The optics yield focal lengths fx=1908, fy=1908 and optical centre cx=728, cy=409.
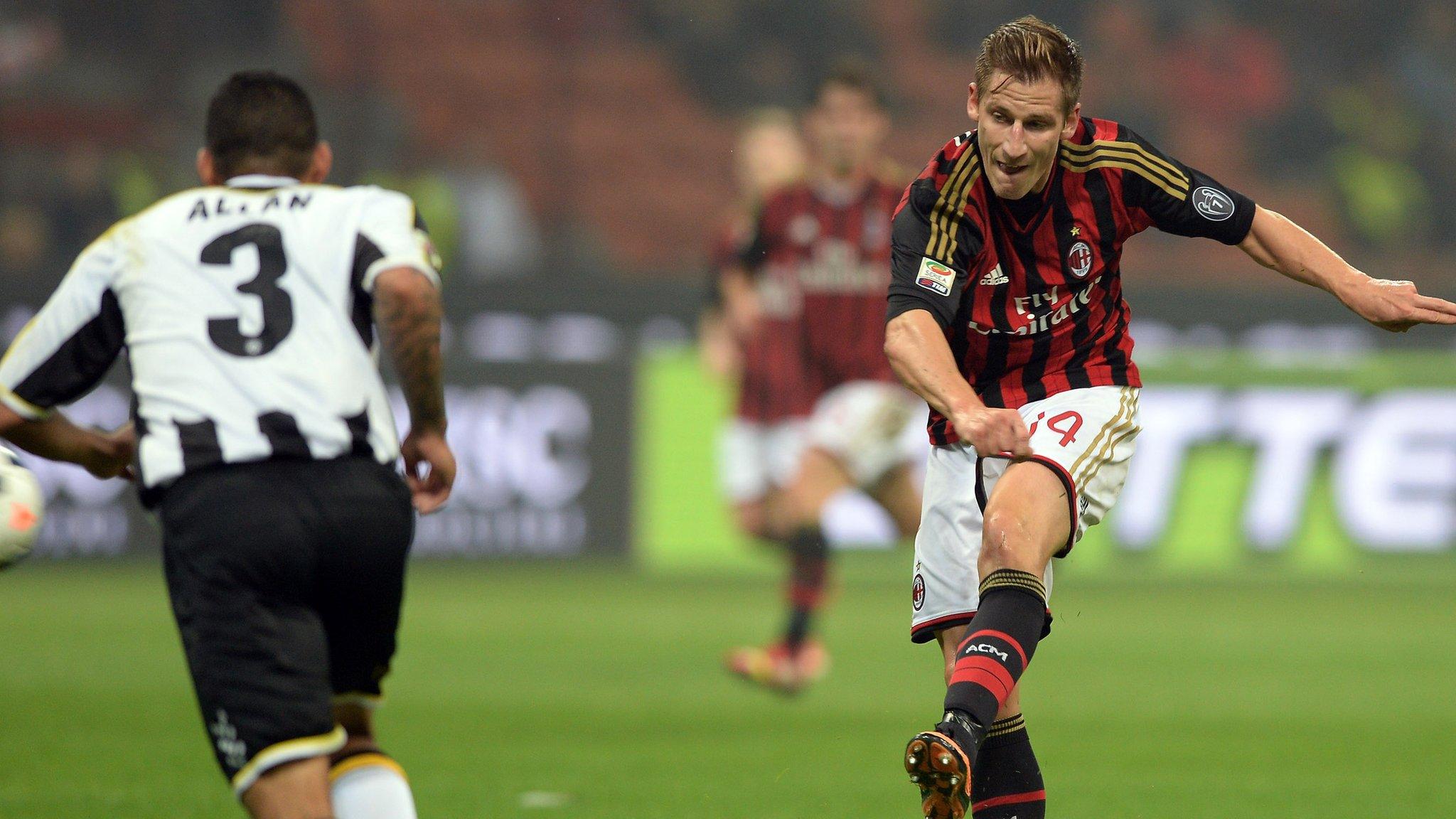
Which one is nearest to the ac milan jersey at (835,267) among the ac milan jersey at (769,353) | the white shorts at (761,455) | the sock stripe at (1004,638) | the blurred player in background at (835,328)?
the blurred player in background at (835,328)

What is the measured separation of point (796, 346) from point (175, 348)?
6263mm

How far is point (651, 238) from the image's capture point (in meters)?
15.9

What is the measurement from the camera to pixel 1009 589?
4.09 m

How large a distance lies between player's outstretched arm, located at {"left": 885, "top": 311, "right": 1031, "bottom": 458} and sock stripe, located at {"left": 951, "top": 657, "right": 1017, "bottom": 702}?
442 mm

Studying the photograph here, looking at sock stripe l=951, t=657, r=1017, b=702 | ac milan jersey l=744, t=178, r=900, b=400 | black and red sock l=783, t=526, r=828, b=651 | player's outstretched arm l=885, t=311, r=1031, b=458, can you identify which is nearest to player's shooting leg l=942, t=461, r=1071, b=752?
sock stripe l=951, t=657, r=1017, b=702

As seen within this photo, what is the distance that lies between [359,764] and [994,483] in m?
1.56

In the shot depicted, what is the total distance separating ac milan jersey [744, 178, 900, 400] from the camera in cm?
917

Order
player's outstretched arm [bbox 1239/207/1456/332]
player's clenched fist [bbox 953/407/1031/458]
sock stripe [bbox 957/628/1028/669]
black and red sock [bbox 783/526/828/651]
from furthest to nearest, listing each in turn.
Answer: black and red sock [bbox 783/526/828/651] → player's outstretched arm [bbox 1239/207/1456/332] → sock stripe [bbox 957/628/1028/669] → player's clenched fist [bbox 953/407/1031/458]

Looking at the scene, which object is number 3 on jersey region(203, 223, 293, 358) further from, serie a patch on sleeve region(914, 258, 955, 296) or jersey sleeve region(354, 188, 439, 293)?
serie a patch on sleeve region(914, 258, 955, 296)

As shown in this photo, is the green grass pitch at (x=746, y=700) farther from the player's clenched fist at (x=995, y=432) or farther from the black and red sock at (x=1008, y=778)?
the player's clenched fist at (x=995, y=432)

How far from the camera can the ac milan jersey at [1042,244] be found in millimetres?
4281

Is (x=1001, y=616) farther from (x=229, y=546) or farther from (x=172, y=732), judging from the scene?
(x=172, y=732)

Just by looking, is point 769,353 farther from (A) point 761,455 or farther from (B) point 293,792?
(B) point 293,792

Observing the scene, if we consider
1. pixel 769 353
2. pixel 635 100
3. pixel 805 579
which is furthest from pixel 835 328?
pixel 635 100
